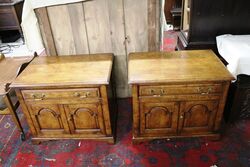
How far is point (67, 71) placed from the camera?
1596 millimetres

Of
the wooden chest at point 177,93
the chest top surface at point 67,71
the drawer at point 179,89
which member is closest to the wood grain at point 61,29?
the chest top surface at point 67,71

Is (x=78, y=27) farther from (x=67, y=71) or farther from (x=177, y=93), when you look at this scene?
(x=177, y=93)

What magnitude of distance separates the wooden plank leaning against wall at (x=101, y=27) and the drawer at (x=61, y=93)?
58 cm

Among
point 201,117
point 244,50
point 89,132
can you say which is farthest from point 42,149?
point 244,50

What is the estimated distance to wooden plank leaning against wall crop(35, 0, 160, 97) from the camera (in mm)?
1747

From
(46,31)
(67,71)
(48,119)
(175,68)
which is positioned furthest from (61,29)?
(175,68)

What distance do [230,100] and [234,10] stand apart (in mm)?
816

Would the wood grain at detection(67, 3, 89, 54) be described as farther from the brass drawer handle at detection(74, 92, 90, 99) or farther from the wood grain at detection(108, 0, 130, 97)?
the brass drawer handle at detection(74, 92, 90, 99)

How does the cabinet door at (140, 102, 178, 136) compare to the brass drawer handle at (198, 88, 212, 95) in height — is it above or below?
below

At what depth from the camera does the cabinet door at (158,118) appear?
5.06 ft

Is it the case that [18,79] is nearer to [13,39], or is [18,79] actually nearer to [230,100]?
[230,100]

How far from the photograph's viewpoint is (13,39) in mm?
4383

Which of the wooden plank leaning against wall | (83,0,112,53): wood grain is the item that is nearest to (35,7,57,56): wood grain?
the wooden plank leaning against wall

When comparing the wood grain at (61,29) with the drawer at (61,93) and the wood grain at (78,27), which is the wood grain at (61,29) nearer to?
the wood grain at (78,27)
